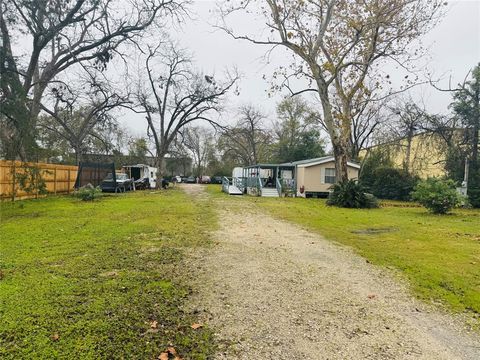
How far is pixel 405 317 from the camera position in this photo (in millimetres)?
3545

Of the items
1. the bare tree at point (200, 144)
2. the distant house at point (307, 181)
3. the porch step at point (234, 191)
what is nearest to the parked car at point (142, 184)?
the porch step at point (234, 191)

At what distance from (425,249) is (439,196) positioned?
8.09 meters

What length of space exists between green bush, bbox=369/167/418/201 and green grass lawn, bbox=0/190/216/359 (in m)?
20.8

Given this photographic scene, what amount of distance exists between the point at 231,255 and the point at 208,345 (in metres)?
3.12

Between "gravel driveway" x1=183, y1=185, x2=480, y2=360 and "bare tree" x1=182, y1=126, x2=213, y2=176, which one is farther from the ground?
"bare tree" x1=182, y1=126, x2=213, y2=176

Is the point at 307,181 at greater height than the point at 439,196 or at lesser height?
greater

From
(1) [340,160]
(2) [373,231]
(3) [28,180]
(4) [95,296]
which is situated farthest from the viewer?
(1) [340,160]

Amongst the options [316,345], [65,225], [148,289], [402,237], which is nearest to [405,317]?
[316,345]

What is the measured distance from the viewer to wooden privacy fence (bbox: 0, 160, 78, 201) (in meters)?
11.5

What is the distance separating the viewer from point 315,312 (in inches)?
141

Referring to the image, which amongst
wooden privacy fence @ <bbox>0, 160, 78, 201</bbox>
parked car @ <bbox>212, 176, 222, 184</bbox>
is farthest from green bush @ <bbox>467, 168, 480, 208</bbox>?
parked car @ <bbox>212, 176, 222, 184</bbox>

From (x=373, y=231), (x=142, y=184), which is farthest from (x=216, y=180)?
(x=373, y=231)

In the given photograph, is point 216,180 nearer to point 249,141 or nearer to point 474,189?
point 249,141

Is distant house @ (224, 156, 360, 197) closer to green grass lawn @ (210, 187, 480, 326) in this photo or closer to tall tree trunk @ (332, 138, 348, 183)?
tall tree trunk @ (332, 138, 348, 183)
